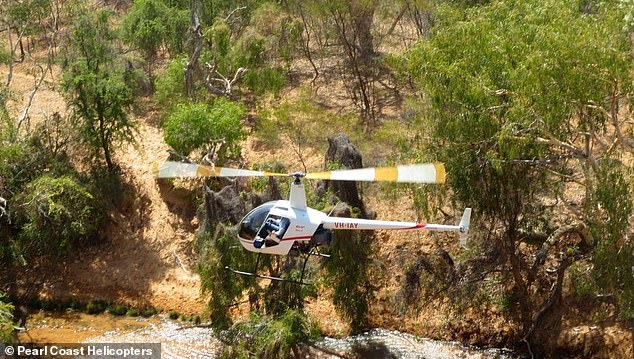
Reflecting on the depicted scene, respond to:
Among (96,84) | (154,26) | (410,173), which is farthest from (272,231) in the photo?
(154,26)

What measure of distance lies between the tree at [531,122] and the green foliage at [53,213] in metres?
11.3

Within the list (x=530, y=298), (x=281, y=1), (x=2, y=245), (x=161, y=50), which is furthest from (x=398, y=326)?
(x=161, y=50)

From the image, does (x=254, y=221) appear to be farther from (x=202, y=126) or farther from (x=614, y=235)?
(x=202, y=126)

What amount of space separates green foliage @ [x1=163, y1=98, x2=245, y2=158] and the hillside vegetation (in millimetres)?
68

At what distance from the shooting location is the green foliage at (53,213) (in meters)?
27.1

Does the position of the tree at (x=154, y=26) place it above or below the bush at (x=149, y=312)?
above

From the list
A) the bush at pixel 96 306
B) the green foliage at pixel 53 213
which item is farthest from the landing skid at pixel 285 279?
the green foliage at pixel 53 213

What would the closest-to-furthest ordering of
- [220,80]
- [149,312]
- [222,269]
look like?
[222,269] < [149,312] < [220,80]

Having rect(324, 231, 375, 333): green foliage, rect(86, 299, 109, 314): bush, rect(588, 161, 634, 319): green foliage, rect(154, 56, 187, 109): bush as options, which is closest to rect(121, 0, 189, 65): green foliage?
rect(154, 56, 187, 109): bush

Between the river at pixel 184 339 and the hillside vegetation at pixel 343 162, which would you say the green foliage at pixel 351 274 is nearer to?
the hillside vegetation at pixel 343 162

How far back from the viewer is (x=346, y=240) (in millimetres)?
22438

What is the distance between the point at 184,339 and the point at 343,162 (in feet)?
20.7

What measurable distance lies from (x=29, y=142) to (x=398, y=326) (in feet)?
42.0

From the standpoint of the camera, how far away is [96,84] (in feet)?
95.5
